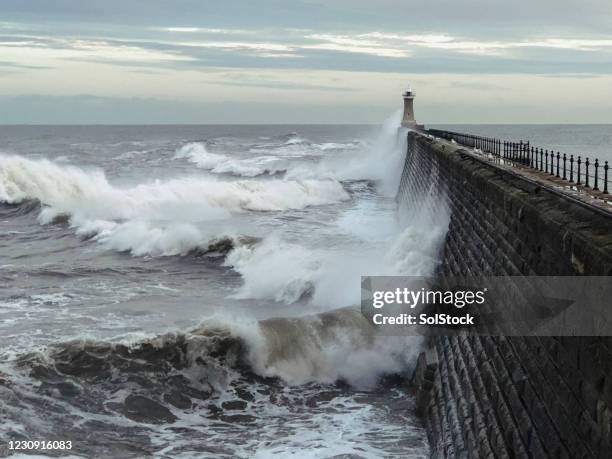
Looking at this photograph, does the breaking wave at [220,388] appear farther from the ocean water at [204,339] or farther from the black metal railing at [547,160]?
the black metal railing at [547,160]

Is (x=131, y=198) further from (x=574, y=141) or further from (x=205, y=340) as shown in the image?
(x=574, y=141)

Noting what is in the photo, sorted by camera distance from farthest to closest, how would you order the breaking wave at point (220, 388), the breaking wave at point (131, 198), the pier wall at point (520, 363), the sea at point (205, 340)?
the breaking wave at point (131, 198)
the sea at point (205, 340)
the breaking wave at point (220, 388)
the pier wall at point (520, 363)

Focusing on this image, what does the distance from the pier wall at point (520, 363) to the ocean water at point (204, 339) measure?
1110mm

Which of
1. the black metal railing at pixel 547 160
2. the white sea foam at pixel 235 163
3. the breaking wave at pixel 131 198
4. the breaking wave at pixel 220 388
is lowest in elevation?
the breaking wave at pixel 220 388

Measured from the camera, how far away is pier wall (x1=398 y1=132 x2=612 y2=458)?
14.6 feet

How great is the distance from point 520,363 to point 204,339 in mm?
7355

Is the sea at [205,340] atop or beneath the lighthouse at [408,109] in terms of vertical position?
beneath

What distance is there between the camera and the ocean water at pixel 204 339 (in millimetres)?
9586

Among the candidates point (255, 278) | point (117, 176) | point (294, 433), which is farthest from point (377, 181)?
point (294, 433)

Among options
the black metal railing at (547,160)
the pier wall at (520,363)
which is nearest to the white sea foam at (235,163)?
the black metal railing at (547,160)

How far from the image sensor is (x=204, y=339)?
12.4 m

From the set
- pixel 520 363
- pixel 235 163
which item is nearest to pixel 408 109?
pixel 235 163

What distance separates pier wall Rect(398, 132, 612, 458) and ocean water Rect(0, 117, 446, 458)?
1.11 metres

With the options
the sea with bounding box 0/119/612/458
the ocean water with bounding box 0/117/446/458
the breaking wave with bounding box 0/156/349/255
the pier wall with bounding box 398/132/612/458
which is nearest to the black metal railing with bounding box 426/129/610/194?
the pier wall with bounding box 398/132/612/458
